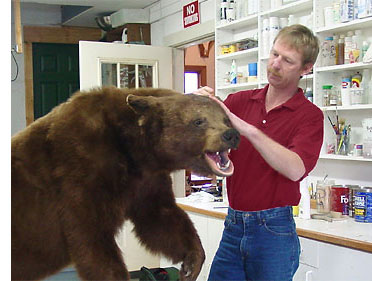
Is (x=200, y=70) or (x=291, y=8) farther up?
(x=291, y=8)

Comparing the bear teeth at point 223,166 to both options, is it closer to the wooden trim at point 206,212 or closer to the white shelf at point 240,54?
the wooden trim at point 206,212

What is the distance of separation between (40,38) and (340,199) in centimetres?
313

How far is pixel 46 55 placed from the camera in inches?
180

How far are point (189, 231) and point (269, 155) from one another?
0.41m

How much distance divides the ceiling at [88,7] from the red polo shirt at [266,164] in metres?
2.25

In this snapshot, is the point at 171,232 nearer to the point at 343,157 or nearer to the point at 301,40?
the point at 301,40

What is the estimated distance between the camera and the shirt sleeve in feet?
4.42

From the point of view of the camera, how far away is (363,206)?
2.42 meters

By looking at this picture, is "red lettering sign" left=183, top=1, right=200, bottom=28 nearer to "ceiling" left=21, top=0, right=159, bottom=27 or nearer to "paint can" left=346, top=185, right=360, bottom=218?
"ceiling" left=21, top=0, right=159, bottom=27

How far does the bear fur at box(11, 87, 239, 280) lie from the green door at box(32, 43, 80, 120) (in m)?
3.68

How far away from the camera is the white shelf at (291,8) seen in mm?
2781

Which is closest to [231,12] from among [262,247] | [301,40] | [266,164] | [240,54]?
[240,54]

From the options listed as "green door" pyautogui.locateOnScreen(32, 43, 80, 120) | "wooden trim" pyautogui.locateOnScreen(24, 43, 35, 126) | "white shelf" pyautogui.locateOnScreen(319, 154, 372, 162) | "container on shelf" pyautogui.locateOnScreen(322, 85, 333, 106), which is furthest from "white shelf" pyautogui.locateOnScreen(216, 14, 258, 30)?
"wooden trim" pyautogui.locateOnScreen(24, 43, 35, 126)

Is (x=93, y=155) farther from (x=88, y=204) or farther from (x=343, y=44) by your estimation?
(x=343, y=44)
